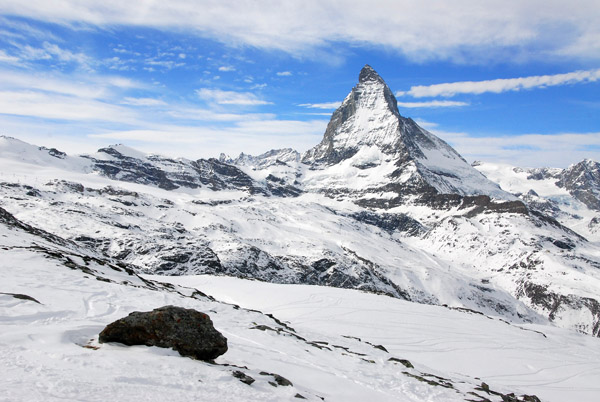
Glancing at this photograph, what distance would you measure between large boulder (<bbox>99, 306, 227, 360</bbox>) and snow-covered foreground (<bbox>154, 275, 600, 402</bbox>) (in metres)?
14.7

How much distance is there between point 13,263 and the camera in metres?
22.8

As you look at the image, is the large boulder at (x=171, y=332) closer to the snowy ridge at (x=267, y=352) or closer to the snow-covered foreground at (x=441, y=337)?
the snowy ridge at (x=267, y=352)

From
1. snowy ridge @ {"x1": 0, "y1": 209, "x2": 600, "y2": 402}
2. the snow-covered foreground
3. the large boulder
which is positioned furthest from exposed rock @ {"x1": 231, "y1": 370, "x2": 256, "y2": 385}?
the snow-covered foreground

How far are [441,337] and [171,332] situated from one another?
2761 cm

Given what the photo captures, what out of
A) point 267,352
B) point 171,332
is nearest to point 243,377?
point 171,332

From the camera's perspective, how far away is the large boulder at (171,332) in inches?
409

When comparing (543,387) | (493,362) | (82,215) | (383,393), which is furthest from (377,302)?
(82,215)

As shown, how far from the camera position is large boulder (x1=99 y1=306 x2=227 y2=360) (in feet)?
34.1

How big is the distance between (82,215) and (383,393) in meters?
180

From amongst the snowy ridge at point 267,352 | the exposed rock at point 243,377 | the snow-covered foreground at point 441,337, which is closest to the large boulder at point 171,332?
the snowy ridge at point 267,352

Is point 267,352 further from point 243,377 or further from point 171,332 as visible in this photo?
point 171,332

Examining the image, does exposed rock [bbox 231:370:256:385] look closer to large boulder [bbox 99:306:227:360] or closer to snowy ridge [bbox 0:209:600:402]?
snowy ridge [bbox 0:209:600:402]

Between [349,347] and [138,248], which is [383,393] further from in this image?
[138,248]

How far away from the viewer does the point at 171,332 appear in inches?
420
